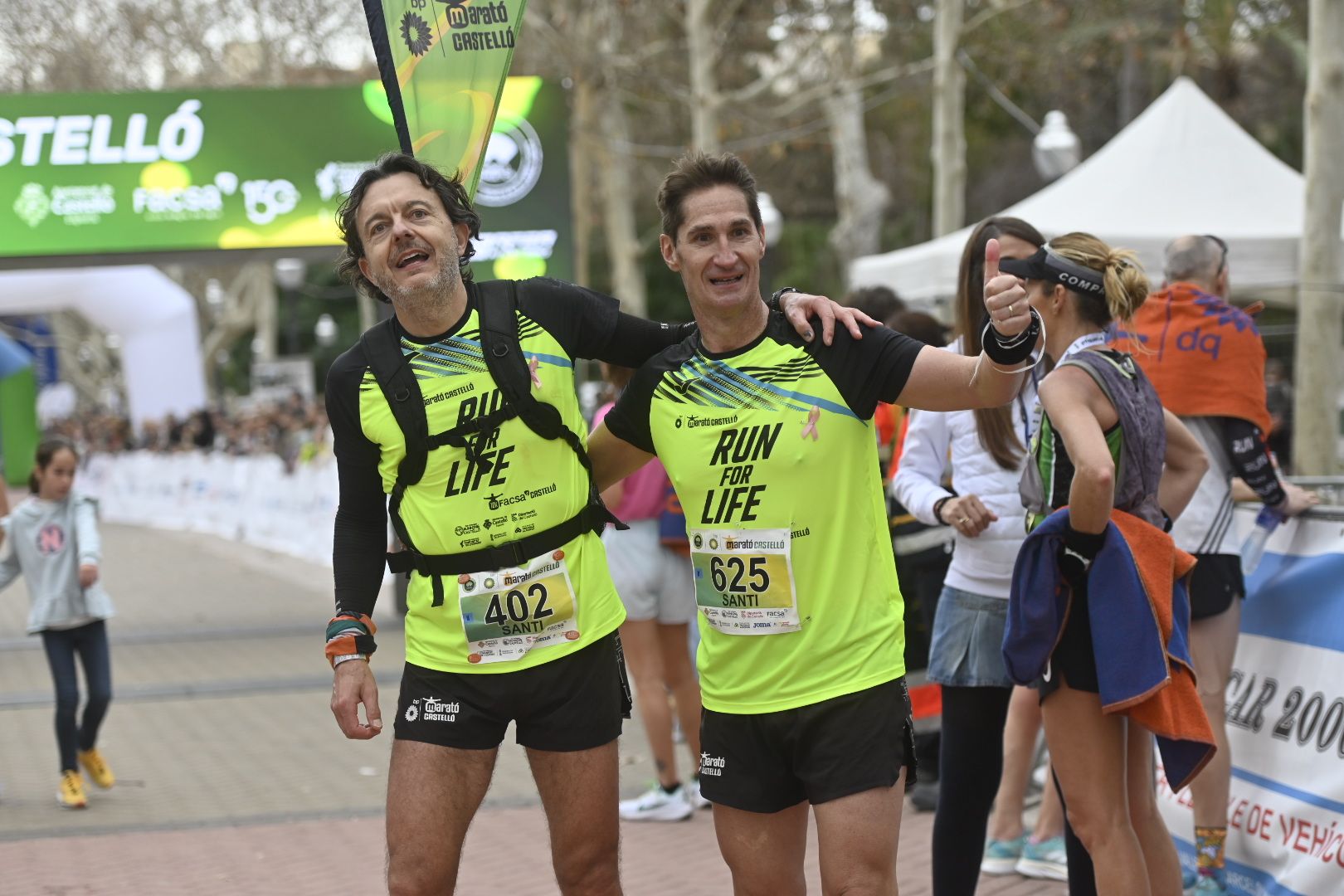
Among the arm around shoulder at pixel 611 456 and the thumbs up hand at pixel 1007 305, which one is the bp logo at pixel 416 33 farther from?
the thumbs up hand at pixel 1007 305

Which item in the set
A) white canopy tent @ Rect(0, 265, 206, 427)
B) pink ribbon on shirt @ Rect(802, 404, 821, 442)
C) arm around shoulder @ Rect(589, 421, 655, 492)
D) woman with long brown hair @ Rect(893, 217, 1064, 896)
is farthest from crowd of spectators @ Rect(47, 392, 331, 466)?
pink ribbon on shirt @ Rect(802, 404, 821, 442)

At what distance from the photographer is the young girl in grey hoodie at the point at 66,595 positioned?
7371mm

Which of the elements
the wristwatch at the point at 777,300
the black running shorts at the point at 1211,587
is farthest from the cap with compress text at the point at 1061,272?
the black running shorts at the point at 1211,587

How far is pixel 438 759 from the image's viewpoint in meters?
3.53

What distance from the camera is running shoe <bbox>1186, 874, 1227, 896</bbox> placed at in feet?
16.8

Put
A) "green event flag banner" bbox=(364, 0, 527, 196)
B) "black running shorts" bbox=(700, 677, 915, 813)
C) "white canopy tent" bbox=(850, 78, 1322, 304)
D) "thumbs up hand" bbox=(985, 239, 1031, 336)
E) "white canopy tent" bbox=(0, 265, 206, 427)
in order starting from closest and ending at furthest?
"thumbs up hand" bbox=(985, 239, 1031, 336) → "black running shorts" bbox=(700, 677, 915, 813) → "green event flag banner" bbox=(364, 0, 527, 196) → "white canopy tent" bbox=(850, 78, 1322, 304) → "white canopy tent" bbox=(0, 265, 206, 427)

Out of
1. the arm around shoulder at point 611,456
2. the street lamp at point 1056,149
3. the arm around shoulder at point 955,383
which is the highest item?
the street lamp at point 1056,149

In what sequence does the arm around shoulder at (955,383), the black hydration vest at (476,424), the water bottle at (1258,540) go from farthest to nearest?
1. the water bottle at (1258,540)
2. the black hydration vest at (476,424)
3. the arm around shoulder at (955,383)

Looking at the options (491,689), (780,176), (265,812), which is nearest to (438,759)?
(491,689)

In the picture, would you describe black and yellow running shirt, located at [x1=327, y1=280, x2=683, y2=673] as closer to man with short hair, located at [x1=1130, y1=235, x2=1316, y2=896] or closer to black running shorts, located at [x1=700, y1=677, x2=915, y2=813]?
black running shorts, located at [x1=700, y1=677, x2=915, y2=813]

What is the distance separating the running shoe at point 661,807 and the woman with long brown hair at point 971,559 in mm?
2192

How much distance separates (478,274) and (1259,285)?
541cm

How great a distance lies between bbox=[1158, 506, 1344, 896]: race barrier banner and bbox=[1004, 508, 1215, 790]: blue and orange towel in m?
1.21

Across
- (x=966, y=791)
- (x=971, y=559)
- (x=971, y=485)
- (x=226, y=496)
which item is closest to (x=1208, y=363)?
(x=971, y=485)
